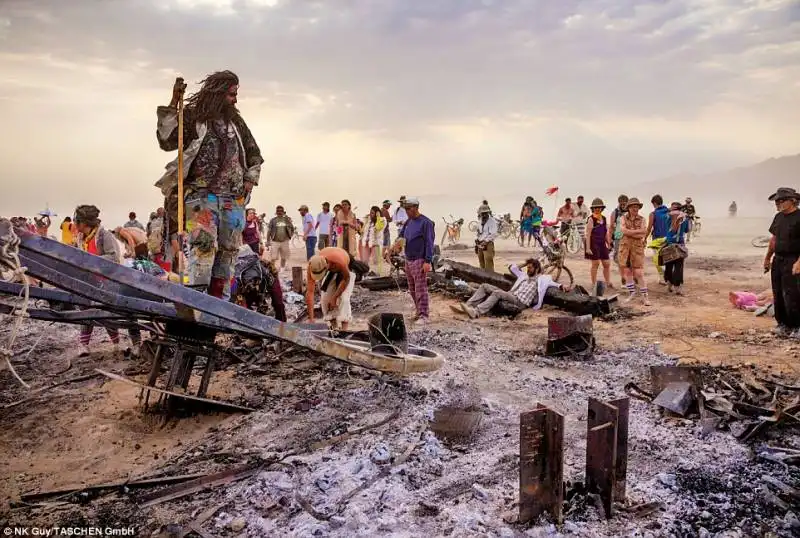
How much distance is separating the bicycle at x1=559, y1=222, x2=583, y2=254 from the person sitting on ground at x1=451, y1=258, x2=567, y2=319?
9.51 meters

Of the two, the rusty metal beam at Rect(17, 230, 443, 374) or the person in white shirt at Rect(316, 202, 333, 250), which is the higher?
Answer: the person in white shirt at Rect(316, 202, 333, 250)

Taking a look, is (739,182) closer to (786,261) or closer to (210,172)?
(786,261)

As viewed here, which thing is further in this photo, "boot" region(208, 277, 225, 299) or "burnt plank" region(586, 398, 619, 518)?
"boot" region(208, 277, 225, 299)

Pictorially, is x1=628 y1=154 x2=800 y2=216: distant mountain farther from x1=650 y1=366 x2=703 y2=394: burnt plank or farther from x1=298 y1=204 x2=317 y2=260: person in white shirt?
x1=650 y1=366 x2=703 y2=394: burnt plank

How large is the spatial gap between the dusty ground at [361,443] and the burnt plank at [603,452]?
16 centimetres

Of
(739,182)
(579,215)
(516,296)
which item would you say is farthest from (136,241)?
(739,182)

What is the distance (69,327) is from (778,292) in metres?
10.7

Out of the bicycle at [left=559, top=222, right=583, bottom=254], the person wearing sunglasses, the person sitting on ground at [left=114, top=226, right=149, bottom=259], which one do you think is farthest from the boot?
→ the bicycle at [left=559, top=222, right=583, bottom=254]

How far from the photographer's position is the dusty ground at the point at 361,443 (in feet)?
10.5

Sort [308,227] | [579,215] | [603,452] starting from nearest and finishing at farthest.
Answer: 1. [603,452]
2. [308,227]
3. [579,215]

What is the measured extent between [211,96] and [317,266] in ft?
7.34

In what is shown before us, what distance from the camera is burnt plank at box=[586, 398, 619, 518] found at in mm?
3191

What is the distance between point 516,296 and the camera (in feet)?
32.7

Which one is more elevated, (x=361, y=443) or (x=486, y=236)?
(x=486, y=236)
